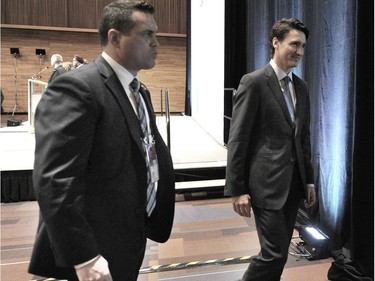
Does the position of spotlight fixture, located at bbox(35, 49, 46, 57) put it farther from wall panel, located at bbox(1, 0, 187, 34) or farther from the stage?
the stage

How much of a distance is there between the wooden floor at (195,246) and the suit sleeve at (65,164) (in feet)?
5.79

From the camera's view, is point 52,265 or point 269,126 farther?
point 269,126

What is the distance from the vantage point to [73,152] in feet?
3.33

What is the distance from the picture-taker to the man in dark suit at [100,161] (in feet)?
3.27

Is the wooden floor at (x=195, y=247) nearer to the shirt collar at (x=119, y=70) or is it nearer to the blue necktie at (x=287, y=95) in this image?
the blue necktie at (x=287, y=95)

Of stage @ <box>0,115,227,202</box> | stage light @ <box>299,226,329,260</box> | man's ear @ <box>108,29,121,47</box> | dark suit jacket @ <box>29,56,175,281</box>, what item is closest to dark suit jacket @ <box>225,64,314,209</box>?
dark suit jacket @ <box>29,56,175,281</box>

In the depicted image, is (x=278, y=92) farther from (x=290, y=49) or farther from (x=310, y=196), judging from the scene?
(x=310, y=196)

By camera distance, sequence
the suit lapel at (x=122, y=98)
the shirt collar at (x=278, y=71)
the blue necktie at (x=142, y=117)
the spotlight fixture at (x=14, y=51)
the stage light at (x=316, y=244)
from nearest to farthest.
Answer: the suit lapel at (x=122, y=98)
the blue necktie at (x=142, y=117)
the shirt collar at (x=278, y=71)
the stage light at (x=316, y=244)
the spotlight fixture at (x=14, y=51)

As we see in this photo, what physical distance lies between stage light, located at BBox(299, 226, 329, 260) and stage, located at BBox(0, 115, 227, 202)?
1.66 m

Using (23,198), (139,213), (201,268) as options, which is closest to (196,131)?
(23,198)

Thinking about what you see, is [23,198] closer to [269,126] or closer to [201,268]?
[201,268]

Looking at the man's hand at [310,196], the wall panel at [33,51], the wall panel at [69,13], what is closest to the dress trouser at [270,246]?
the man's hand at [310,196]

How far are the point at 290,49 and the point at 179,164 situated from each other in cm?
318

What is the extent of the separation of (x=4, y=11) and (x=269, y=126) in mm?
11553
